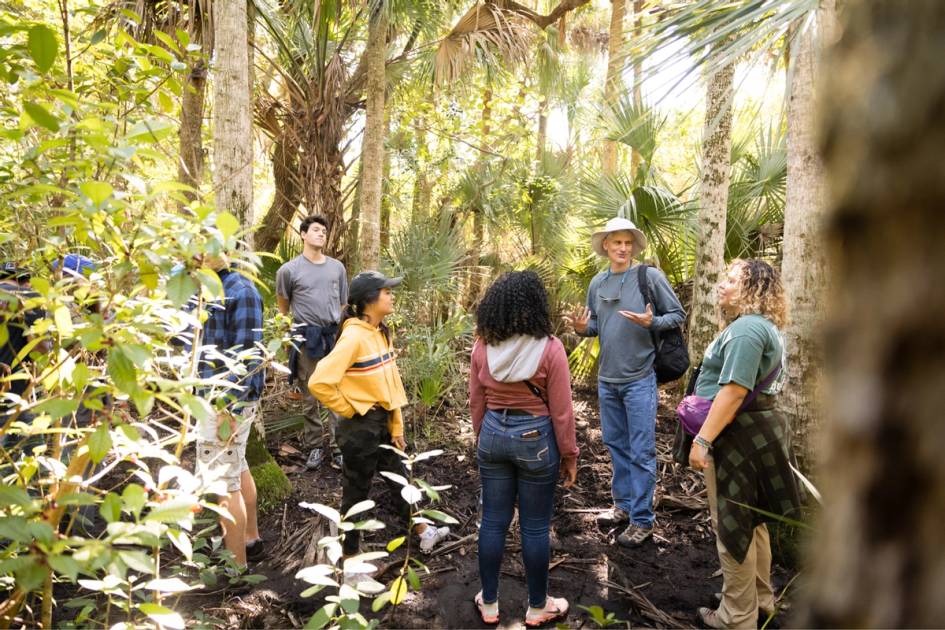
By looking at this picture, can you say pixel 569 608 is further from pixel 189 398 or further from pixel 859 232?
pixel 859 232

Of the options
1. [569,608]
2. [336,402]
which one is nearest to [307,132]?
[336,402]

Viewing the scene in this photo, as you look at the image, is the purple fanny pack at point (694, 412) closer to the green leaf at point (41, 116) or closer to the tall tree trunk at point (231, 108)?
the green leaf at point (41, 116)

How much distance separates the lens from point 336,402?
10.2 ft

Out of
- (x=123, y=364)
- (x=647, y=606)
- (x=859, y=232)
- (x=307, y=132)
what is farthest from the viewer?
(x=307, y=132)

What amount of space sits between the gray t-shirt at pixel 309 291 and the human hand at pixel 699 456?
3.20 meters

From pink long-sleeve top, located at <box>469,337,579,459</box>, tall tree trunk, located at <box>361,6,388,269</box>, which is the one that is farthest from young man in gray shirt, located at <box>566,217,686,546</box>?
tall tree trunk, located at <box>361,6,388,269</box>

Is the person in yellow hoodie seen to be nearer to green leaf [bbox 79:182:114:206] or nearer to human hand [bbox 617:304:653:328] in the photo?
human hand [bbox 617:304:653:328]

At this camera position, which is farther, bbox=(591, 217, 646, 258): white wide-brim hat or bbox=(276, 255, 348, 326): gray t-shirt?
bbox=(276, 255, 348, 326): gray t-shirt

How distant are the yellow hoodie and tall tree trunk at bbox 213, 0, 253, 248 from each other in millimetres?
1587

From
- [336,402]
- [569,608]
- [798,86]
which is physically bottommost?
[569,608]

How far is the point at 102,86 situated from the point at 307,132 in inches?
136

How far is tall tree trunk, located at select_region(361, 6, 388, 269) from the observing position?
588cm

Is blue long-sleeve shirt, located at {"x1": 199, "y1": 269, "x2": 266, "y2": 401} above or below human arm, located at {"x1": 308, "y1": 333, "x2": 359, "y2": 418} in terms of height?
above

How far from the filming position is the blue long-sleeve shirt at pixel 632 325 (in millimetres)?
3873
